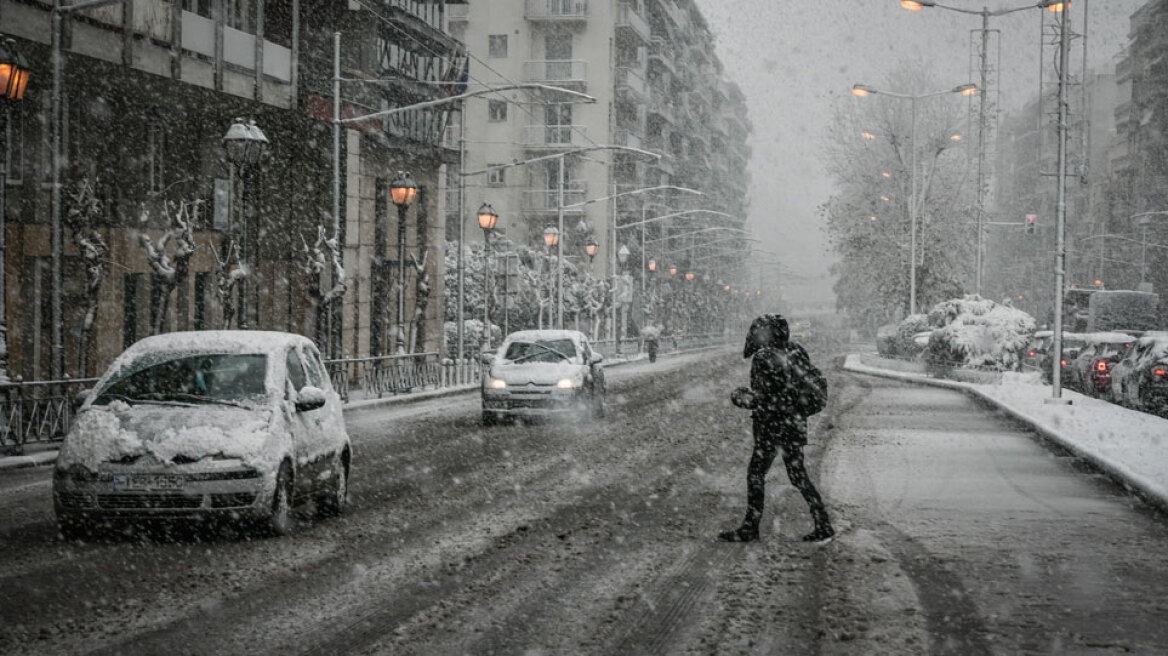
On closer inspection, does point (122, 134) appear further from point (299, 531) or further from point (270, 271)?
point (299, 531)

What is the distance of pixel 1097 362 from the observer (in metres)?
32.2

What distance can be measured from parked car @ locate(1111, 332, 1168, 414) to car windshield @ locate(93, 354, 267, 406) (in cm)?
1997

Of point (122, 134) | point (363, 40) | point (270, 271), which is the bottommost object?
point (270, 271)

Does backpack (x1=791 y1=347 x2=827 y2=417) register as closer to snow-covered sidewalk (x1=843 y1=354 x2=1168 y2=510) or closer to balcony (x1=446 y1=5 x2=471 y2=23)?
snow-covered sidewalk (x1=843 y1=354 x2=1168 y2=510)

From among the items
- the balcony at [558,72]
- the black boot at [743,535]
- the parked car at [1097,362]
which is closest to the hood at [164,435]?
the black boot at [743,535]

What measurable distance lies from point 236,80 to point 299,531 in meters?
23.1

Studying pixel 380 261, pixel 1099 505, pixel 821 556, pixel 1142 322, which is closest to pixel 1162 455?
pixel 1099 505

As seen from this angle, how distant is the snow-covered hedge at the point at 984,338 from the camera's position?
41.1m

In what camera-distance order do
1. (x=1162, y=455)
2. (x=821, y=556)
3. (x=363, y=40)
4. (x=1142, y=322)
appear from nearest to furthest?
1. (x=821, y=556)
2. (x=1162, y=455)
3. (x=363, y=40)
4. (x=1142, y=322)

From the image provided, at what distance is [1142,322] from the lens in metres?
54.1

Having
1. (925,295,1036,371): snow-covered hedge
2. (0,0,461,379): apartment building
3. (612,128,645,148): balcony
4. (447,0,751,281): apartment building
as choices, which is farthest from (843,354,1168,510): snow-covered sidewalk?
(612,128,645,148): balcony

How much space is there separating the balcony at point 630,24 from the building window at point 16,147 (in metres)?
56.7

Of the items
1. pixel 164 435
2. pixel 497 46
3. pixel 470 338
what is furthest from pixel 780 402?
pixel 497 46

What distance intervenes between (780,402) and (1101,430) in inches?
511
